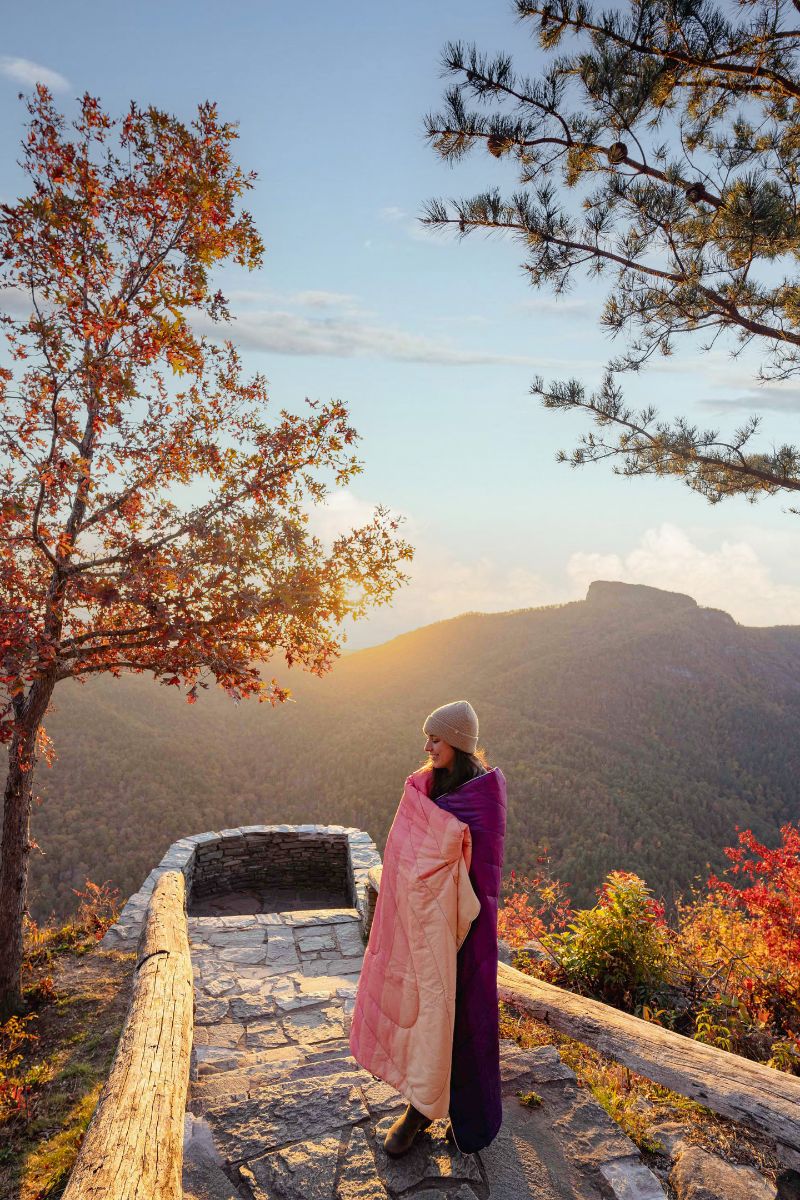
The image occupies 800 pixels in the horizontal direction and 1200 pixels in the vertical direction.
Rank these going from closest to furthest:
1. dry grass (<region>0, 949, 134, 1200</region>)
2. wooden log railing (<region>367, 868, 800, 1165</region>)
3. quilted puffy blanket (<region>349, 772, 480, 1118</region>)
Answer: quilted puffy blanket (<region>349, 772, 480, 1118</region>)
wooden log railing (<region>367, 868, 800, 1165</region>)
dry grass (<region>0, 949, 134, 1200</region>)

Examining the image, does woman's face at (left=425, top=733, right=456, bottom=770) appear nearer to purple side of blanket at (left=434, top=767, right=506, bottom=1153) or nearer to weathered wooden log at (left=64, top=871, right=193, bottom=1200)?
purple side of blanket at (left=434, top=767, right=506, bottom=1153)

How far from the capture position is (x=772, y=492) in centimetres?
788

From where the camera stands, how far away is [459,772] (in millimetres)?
2777

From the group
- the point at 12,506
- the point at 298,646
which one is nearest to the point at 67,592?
the point at 12,506

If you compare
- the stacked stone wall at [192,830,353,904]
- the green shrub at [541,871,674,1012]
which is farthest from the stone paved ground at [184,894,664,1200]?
the stacked stone wall at [192,830,353,904]

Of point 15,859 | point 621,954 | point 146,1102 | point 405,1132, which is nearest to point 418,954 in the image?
point 405,1132

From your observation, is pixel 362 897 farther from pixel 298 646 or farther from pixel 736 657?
pixel 736 657

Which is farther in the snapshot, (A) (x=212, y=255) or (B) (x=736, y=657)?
(B) (x=736, y=657)

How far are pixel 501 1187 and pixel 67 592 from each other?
16.5ft

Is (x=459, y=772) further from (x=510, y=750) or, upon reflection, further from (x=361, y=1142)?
(x=510, y=750)

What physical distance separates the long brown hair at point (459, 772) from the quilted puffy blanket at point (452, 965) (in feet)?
0.28

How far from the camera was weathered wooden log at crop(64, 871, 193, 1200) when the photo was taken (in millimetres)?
2049

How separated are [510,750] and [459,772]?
81.2 ft

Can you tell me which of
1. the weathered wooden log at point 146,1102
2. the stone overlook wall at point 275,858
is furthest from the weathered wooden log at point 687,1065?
the stone overlook wall at point 275,858
